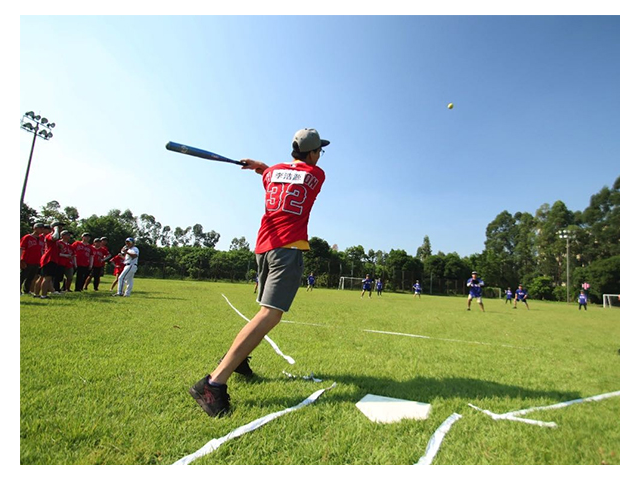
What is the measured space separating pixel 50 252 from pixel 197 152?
8.54 meters

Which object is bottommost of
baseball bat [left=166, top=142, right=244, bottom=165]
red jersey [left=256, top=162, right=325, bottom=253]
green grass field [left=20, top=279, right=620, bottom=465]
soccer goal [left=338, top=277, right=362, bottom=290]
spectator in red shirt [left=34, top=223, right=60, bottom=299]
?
soccer goal [left=338, top=277, right=362, bottom=290]

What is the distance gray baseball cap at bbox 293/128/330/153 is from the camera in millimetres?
2740

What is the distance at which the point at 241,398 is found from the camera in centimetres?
230

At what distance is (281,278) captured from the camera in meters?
2.44

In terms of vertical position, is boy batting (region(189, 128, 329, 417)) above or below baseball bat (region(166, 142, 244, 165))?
below

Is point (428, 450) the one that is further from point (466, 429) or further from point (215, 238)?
point (215, 238)

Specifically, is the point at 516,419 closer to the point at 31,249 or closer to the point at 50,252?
the point at 50,252

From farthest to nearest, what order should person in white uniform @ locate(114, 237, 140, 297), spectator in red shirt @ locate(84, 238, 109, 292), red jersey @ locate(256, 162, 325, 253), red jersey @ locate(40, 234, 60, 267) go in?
spectator in red shirt @ locate(84, 238, 109, 292) → person in white uniform @ locate(114, 237, 140, 297) → red jersey @ locate(40, 234, 60, 267) → red jersey @ locate(256, 162, 325, 253)

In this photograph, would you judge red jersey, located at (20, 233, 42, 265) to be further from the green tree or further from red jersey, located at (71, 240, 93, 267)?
the green tree

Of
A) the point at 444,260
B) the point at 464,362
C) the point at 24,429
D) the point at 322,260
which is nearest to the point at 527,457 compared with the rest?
the point at 464,362

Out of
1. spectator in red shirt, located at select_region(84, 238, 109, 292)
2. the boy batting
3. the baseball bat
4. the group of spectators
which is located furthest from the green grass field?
spectator in red shirt, located at select_region(84, 238, 109, 292)

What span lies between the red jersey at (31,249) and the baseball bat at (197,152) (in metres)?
8.38

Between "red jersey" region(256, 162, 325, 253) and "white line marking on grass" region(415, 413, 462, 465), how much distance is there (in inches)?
65.4

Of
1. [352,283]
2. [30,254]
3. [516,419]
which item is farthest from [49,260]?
[352,283]
